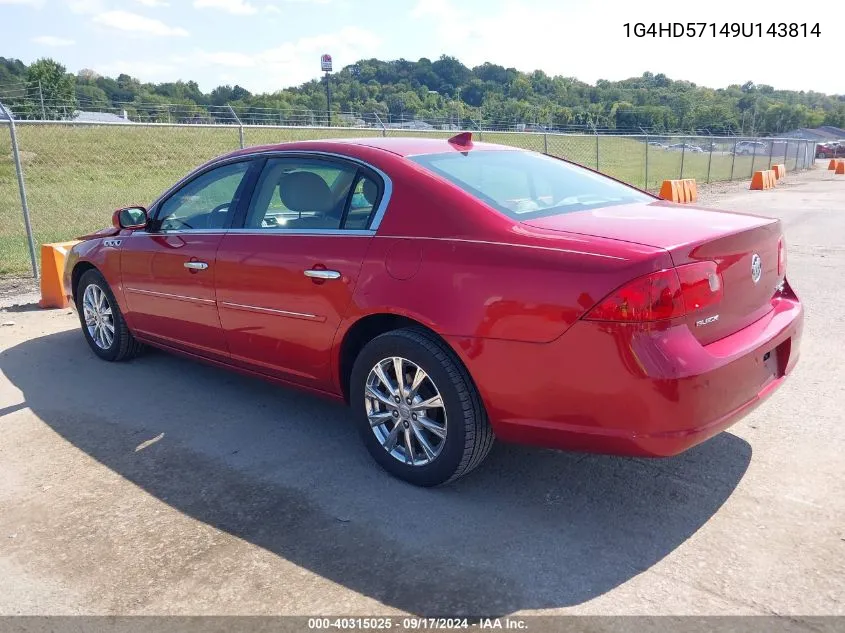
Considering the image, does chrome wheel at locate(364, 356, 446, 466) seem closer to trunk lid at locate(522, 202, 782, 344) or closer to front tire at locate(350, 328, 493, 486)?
front tire at locate(350, 328, 493, 486)

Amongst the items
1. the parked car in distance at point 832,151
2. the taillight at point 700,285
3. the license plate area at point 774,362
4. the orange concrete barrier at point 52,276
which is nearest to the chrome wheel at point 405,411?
the taillight at point 700,285

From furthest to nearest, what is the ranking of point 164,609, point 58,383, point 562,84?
1. point 562,84
2. point 58,383
3. point 164,609

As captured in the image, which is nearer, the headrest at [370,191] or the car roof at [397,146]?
the headrest at [370,191]

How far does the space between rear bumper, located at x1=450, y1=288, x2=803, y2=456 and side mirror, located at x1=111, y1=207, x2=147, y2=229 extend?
117 inches

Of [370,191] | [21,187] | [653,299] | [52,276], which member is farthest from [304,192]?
[21,187]

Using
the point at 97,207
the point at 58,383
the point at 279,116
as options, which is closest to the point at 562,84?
the point at 279,116

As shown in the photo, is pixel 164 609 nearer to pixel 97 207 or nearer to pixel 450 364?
pixel 450 364

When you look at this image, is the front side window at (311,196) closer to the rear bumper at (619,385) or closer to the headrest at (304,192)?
the headrest at (304,192)

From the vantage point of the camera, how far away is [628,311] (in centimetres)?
281

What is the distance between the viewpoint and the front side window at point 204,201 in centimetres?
462

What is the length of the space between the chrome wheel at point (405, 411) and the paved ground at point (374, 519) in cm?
19

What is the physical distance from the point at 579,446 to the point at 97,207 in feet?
54.8

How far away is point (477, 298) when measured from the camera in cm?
316

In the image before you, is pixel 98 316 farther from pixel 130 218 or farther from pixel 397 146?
pixel 397 146
